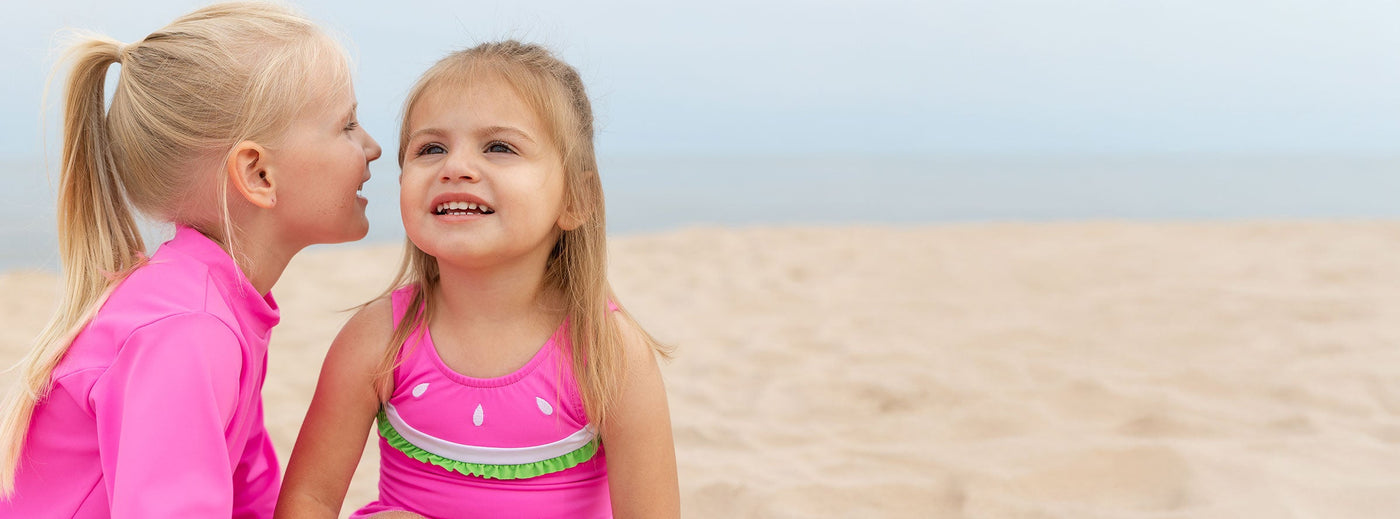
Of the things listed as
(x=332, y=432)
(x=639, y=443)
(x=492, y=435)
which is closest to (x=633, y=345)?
(x=639, y=443)

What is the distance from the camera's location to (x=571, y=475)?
1.96 meters

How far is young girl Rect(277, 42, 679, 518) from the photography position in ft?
6.01

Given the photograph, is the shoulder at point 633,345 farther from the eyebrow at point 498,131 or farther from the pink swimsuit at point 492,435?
the eyebrow at point 498,131

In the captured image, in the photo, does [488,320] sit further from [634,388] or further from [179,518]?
[179,518]

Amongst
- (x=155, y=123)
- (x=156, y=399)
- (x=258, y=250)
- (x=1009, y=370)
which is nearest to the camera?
(x=156, y=399)

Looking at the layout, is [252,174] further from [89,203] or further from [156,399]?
[156,399]

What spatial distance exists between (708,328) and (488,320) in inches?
116

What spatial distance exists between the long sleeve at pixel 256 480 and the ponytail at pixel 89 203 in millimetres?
349

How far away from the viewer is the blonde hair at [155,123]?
5.77 feet

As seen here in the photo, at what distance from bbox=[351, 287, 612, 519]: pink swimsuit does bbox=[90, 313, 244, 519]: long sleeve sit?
0.37 meters

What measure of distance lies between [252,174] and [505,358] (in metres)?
0.51

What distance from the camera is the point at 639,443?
1.89 metres

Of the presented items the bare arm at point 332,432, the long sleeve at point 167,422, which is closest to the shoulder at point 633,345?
the bare arm at point 332,432

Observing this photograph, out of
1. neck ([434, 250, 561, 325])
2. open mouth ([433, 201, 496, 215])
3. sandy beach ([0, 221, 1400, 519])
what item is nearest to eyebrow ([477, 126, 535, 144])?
open mouth ([433, 201, 496, 215])
